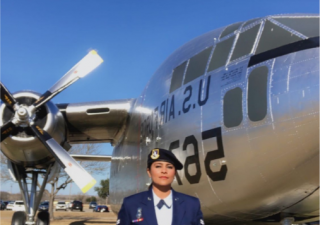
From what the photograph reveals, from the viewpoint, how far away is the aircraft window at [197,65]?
19.3ft

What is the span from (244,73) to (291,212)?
203 cm

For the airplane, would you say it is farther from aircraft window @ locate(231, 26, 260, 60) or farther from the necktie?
the necktie

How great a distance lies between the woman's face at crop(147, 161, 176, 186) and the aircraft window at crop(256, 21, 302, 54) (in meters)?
2.90

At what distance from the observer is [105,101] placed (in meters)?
11.6

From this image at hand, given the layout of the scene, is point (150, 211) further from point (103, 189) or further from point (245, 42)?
point (103, 189)

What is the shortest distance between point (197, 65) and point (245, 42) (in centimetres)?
108

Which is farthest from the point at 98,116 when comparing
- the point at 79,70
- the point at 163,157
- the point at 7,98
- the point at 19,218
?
the point at 163,157

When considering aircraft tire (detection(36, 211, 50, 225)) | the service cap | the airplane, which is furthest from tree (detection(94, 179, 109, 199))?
the service cap

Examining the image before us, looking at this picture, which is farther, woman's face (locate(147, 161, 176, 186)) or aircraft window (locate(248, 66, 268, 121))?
aircraft window (locate(248, 66, 268, 121))

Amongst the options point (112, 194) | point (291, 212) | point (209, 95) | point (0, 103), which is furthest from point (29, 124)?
point (291, 212)

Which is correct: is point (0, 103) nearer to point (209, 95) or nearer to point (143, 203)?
point (209, 95)

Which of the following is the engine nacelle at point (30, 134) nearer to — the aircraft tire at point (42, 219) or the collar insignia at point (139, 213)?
the aircraft tire at point (42, 219)

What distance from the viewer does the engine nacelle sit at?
931 centimetres

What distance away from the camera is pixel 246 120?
445cm
